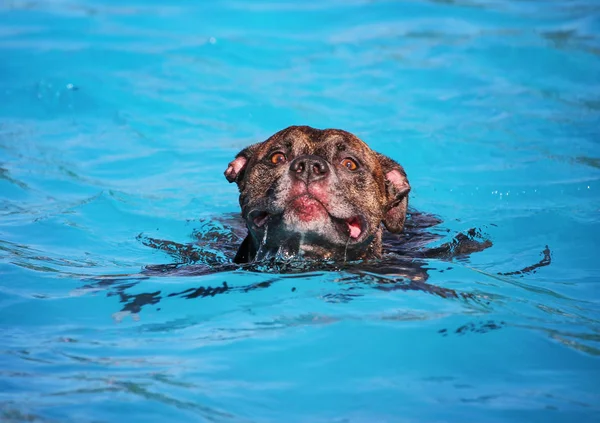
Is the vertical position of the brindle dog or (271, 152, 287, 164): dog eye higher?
(271, 152, 287, 164): dog eye

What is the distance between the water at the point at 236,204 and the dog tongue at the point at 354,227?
1.30 feet

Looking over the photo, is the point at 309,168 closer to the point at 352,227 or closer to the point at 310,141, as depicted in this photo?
the point at 310,141

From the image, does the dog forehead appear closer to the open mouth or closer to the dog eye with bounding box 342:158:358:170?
the dog eye with bounding box 342:158:358:170

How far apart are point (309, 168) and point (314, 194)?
0.19m

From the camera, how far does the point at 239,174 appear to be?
7.08 meters

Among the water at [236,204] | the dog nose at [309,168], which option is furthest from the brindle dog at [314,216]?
the water at [236,204]

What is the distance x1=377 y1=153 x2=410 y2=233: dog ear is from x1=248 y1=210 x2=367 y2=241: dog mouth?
588 mm

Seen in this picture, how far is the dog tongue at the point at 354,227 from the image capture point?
257 inches

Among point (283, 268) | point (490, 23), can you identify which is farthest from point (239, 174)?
point (490, 23)

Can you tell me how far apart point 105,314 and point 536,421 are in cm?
282

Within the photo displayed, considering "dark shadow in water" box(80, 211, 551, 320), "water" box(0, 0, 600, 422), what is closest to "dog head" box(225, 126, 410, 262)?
"dark shadow in water" box(80, 211, 551, 320)

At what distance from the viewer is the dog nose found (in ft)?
20.3

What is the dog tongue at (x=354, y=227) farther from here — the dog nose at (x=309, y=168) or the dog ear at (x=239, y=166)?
the dog ear at (x=239, y=166)

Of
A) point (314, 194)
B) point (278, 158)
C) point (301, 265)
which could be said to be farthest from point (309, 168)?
point (301, 265)
